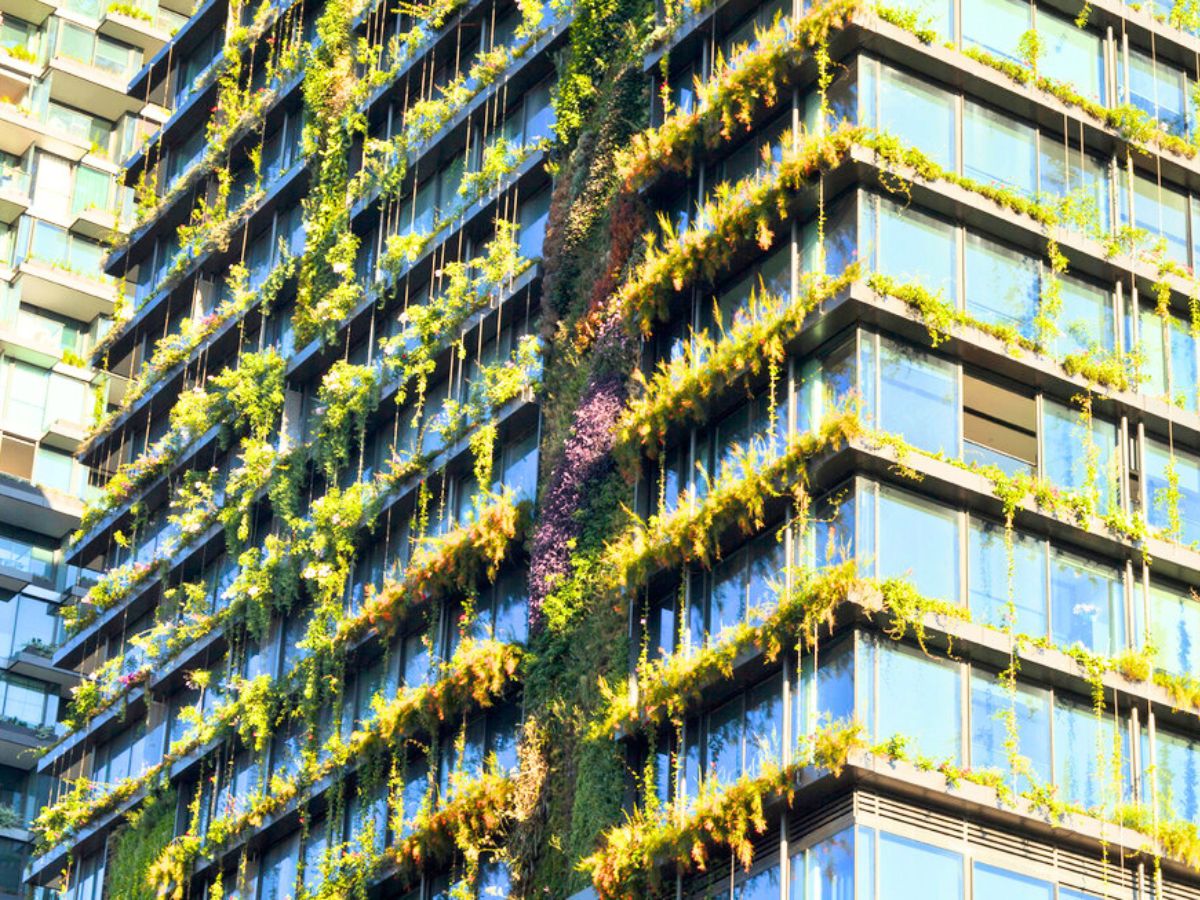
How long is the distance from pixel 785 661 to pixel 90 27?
54204 mm

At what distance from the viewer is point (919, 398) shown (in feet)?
132

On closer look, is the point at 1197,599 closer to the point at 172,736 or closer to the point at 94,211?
the point at 172,736

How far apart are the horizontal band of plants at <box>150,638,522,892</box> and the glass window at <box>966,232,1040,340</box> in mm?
10335

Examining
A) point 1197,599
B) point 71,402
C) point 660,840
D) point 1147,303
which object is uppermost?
point 71,402

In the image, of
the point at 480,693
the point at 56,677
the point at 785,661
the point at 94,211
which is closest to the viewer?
the point at 785,661

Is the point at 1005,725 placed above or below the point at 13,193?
below

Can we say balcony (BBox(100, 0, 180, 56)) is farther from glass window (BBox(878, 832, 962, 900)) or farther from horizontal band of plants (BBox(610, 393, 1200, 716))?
glass window (BBox(878, 832, 962, 900))

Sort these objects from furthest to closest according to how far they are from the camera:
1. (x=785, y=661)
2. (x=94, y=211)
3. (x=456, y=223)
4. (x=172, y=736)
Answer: (x=94, y=211) → (x=172, y=736) → (x=456, y=223) → (x=785, y=661)

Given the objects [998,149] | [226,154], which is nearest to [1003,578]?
[998,149]

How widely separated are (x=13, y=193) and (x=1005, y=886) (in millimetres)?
53667

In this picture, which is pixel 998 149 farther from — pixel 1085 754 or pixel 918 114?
pixel 1085 754

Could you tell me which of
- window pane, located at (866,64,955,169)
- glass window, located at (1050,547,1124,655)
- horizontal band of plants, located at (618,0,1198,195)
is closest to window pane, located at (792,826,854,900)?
glass window, located at (1050,547,1124,655)

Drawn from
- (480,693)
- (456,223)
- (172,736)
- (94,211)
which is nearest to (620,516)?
(480,693)

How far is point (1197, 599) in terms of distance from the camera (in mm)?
41750
